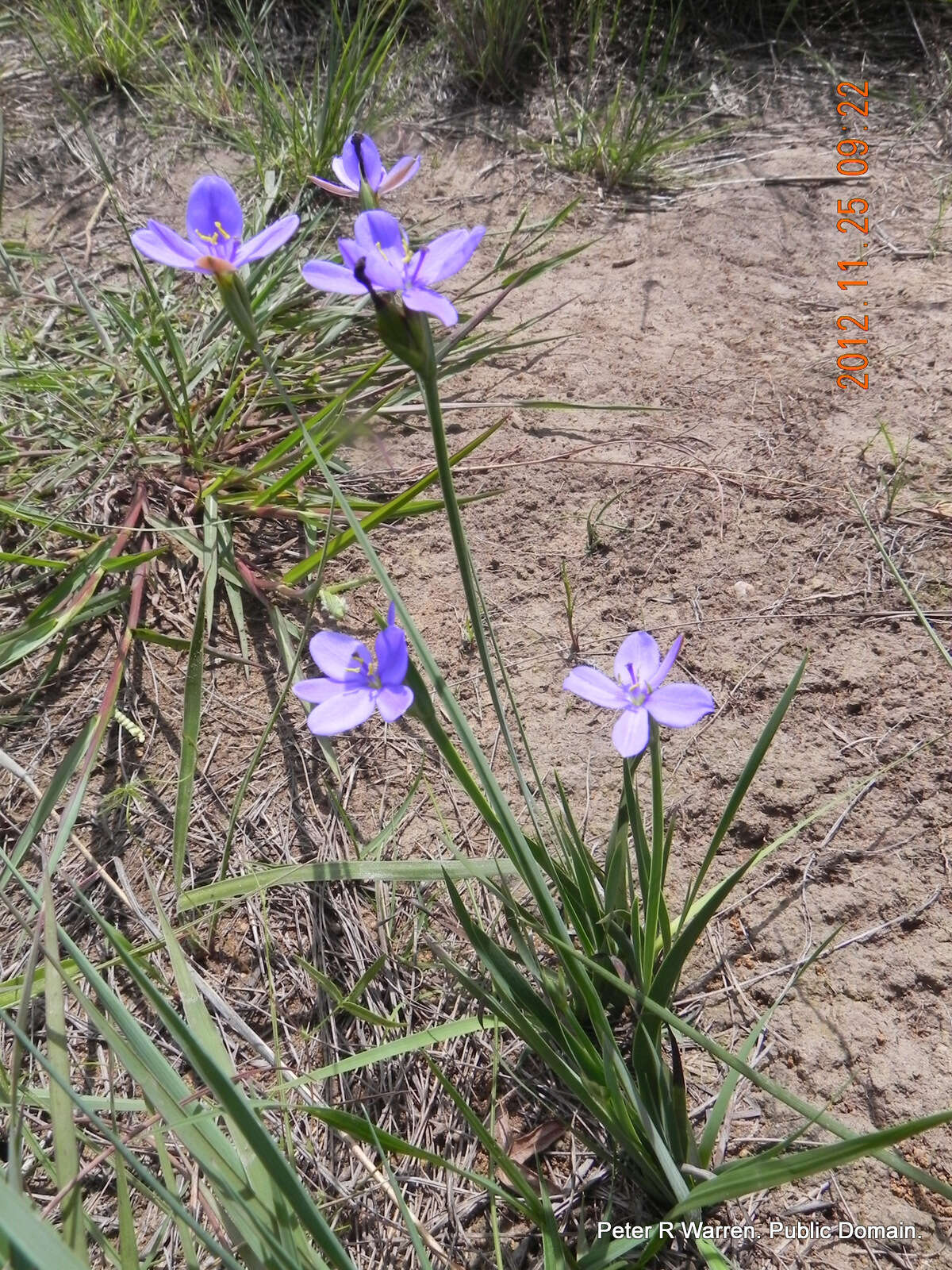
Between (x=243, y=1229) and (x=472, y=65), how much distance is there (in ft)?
9.93

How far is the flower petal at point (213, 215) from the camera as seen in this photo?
0.90 meters

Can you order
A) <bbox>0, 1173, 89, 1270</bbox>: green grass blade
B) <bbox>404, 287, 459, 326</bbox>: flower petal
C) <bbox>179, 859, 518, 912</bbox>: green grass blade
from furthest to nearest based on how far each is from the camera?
1. <bbox>179, 859, 518, 912</bbox>: green grass blade
2. <bbox>404, 287, 459, 326</bbox>: flower petal
3. <bbox>0, 1173, 89, 1270</bbox>: green grass blade

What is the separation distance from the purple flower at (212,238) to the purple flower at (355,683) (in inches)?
15.6

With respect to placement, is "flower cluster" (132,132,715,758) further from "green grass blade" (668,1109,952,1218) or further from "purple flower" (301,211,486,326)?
"green grass blade" (668,1109,952,1218)

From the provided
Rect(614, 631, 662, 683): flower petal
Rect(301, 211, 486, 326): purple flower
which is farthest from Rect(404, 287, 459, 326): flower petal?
Rect(614, 631, 662, 683): flower petal

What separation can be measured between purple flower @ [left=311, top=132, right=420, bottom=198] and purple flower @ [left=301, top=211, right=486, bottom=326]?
124 millimetres

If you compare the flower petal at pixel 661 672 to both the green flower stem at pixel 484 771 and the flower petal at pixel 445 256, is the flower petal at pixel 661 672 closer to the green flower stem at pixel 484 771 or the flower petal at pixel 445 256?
the green flower stem at pixel 484 771

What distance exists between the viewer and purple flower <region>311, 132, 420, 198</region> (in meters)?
0.85

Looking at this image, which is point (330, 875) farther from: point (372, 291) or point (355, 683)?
point (372, 291)

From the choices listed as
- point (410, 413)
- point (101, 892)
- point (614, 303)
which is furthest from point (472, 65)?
point (101, 892)

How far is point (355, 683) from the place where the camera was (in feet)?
2.81

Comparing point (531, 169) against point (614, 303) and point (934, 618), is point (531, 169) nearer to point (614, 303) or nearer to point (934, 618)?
point (614, 303)

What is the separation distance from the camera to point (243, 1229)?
0.77 m
